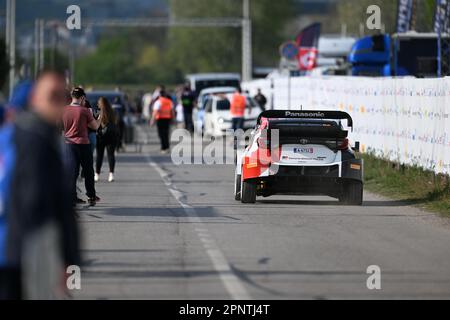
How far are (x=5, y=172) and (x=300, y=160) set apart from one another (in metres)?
11.7

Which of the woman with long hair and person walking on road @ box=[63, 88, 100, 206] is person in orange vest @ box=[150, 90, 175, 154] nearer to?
the woman with long hair

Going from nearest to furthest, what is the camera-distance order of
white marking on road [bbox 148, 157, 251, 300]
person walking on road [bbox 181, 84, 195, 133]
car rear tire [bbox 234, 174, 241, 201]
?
white marking on road [bbox 148, 157, 251, 300], car rear tire [bbox 234, 174, 241, 201], person walking on road [bbox 181, 84, 195, 133]

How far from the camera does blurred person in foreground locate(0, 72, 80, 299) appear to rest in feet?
20.9

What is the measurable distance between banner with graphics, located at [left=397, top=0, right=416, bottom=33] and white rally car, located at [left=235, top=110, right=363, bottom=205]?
23.9 metres

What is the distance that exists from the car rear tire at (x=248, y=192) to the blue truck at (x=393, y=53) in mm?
19717

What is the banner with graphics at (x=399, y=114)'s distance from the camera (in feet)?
68.9

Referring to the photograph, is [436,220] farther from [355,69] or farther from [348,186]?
[355,69]

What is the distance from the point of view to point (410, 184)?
871 inches

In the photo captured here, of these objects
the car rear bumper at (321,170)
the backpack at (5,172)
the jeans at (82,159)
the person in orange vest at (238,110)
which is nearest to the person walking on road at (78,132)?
the jeans at (82,159)

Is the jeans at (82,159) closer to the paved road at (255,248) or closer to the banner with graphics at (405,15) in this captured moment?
the paved road at (255,248)

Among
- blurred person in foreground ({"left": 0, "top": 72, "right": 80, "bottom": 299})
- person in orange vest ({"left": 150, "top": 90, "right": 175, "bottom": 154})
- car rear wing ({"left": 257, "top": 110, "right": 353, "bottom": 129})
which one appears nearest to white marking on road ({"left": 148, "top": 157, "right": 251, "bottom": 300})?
car rear wing ({"left": 257, "top": 110, "right": 353, "bottom": 129})

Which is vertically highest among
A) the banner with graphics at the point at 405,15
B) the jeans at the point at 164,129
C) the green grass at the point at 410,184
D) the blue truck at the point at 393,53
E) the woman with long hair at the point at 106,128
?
the banner with graphics at the point at 405,15

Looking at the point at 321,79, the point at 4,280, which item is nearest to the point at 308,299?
the point at 4,280

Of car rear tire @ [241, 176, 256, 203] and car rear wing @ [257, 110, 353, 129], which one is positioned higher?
car rear wing @ [257, 110, 353, 129]
